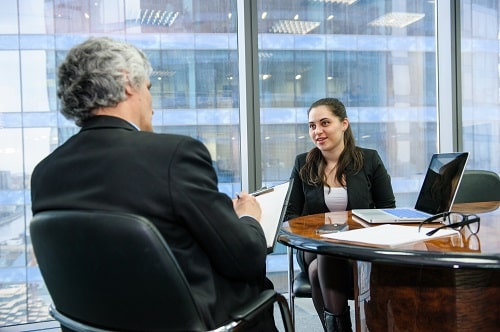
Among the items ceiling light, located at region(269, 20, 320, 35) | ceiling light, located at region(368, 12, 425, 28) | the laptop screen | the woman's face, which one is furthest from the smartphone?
ceiling light, located at region(368, 12, 425, 28)

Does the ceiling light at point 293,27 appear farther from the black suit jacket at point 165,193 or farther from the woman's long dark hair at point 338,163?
the black suit jacket at point 165,193

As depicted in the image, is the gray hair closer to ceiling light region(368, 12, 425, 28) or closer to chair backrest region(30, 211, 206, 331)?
chair backrest region(30, 211, 206, 331)

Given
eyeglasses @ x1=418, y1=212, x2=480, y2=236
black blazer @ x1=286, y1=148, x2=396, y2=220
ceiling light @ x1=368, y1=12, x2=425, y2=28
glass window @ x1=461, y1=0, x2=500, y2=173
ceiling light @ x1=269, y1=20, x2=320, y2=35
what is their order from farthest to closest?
glass window @ x1=461, y1=0, x2=500, y2=173 → ceiling light @ x1=368, y1=12, x2=425, y2=28 → ceiling light @ x1=269, y1=20, x2=320, y2=35 → black blazer @ x1=286, y1=148, x2=396, y2=220 → eyeglasses @ x1=418, y1=212, x2=480, y2=236

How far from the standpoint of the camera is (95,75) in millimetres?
1080

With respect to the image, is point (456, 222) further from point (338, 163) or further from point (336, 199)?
point (338, 163)

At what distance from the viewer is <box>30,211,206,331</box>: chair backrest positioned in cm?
87

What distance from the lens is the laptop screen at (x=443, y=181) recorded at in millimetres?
1572

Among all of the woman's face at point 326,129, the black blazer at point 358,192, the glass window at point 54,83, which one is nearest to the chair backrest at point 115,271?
the black blazer at point 358,192

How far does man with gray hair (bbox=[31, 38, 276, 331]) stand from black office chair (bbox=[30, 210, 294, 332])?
0.08 m

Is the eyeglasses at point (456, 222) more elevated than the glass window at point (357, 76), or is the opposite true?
the glass window at point (357, 76)

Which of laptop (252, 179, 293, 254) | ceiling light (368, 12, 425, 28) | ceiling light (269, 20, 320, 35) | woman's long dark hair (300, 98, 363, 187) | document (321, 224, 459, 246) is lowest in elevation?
document (321, 224, 459, 246)

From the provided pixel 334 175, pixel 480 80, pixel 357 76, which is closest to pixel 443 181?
pixel 334 175

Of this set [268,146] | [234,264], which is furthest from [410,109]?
[234,264]

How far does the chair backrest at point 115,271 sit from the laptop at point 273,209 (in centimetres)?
44
